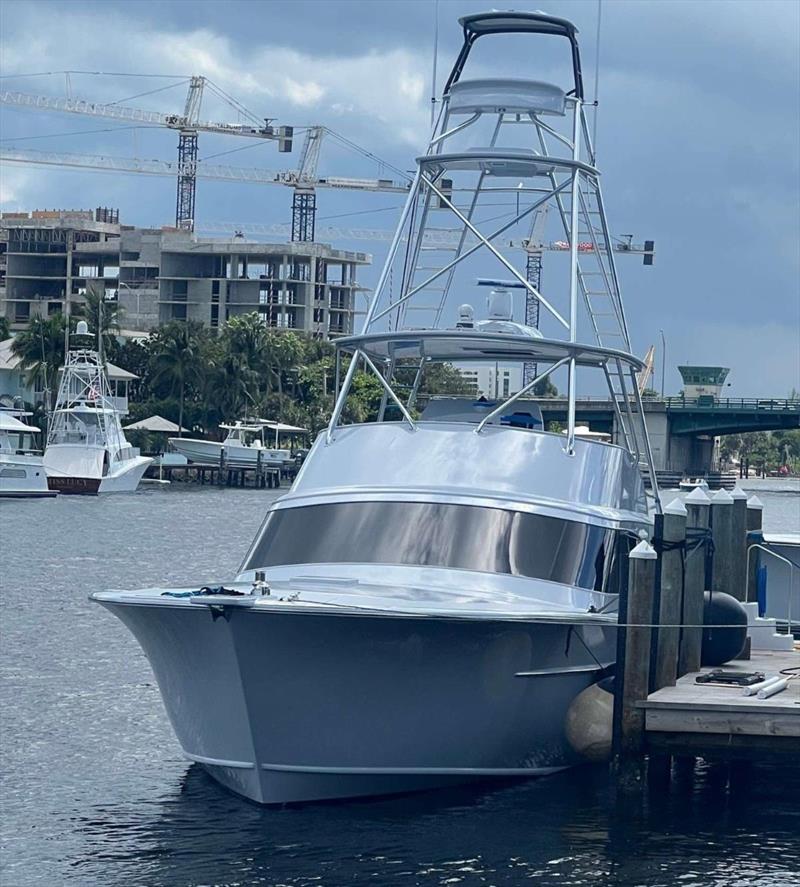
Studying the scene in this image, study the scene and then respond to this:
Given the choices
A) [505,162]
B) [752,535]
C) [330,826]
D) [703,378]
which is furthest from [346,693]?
[703,378]

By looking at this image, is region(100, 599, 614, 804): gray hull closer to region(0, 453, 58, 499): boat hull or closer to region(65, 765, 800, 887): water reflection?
region(65, 765, 800, 887): water reflection

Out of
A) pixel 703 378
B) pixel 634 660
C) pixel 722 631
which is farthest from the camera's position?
pixel 703 378

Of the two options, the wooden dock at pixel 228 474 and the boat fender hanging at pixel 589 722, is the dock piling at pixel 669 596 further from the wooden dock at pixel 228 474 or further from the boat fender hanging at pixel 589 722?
the wooden dock at pixel 228 474

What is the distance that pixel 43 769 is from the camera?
2198cm

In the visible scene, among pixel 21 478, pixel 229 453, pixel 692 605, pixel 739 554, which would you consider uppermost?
pixel 739 554

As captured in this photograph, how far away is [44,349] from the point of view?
112625mm

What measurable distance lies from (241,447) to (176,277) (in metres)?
73.7

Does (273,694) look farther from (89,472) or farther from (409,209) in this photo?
(89,472)

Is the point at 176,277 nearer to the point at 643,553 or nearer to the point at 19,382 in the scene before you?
the point at 19,382

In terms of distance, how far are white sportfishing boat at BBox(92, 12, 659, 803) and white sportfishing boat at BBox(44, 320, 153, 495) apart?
72.1 metres

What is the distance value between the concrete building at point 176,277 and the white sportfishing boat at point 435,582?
6116 inches

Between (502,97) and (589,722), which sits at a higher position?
(502,97)

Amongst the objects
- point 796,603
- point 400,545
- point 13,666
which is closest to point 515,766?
point 400,545

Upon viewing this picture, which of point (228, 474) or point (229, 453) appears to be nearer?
→ point (229, 453)
